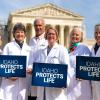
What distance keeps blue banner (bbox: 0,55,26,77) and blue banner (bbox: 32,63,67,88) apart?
1.25 feet

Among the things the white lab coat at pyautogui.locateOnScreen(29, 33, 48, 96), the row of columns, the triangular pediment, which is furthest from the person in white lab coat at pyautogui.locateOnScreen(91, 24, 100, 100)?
the triangular pediment

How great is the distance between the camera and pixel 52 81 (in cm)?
1050

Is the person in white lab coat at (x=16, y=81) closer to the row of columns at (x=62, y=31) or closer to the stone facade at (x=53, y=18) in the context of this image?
the stone facade at (x=53, y=18)

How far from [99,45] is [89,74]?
85cm

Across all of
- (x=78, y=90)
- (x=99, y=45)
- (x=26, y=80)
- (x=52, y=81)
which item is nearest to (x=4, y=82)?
(x=26, y=80)

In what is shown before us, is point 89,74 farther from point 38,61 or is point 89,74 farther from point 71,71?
point 38,61

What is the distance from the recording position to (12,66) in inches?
428

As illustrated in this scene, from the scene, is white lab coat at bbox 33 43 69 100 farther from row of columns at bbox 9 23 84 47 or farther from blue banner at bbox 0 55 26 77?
row of columns at bbox 9 23 84 47

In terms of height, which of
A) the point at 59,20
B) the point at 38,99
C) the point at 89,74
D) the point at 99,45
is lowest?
the point at 38,99

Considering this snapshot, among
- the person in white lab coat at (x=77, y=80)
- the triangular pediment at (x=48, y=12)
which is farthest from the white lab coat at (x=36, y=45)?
the triangular pediment at (x=48, y=12)

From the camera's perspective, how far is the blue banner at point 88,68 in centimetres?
1059

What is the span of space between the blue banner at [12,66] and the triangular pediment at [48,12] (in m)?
71.3

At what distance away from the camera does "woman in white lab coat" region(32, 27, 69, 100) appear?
10414 mm

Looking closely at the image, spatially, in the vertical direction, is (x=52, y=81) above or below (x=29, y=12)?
below
